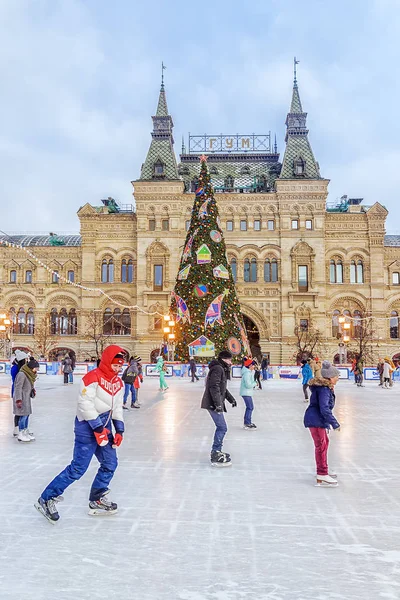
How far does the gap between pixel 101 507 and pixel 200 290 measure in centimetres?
2507

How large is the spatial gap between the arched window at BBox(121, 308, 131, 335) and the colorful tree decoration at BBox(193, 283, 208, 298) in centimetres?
1659

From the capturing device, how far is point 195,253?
3122 cm

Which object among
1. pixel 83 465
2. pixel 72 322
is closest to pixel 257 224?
pixel 72 322

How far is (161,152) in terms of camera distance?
4762cm

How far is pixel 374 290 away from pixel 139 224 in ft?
63.4

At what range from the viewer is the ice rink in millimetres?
3893

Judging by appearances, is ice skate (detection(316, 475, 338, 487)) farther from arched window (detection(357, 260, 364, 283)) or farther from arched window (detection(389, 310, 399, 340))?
arched window (detection(389, 310, 399, 340))

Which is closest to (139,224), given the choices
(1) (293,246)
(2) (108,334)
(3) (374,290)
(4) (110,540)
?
(2) (108,334)

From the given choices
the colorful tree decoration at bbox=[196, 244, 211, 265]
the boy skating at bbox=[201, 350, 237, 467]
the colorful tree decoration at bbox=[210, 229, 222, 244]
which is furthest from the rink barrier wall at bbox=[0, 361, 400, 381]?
the boy skating at bbox=[201, 350, 237, 467]

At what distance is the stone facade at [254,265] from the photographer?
44375mm

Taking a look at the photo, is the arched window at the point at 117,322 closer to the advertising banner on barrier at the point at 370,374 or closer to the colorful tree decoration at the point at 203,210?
the colorful tree decoration at the point at 203,210

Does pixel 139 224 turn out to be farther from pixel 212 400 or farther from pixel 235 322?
pixel 212 400

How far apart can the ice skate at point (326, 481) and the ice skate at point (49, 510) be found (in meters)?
3.15

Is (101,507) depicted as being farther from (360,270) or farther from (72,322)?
(360,270)
